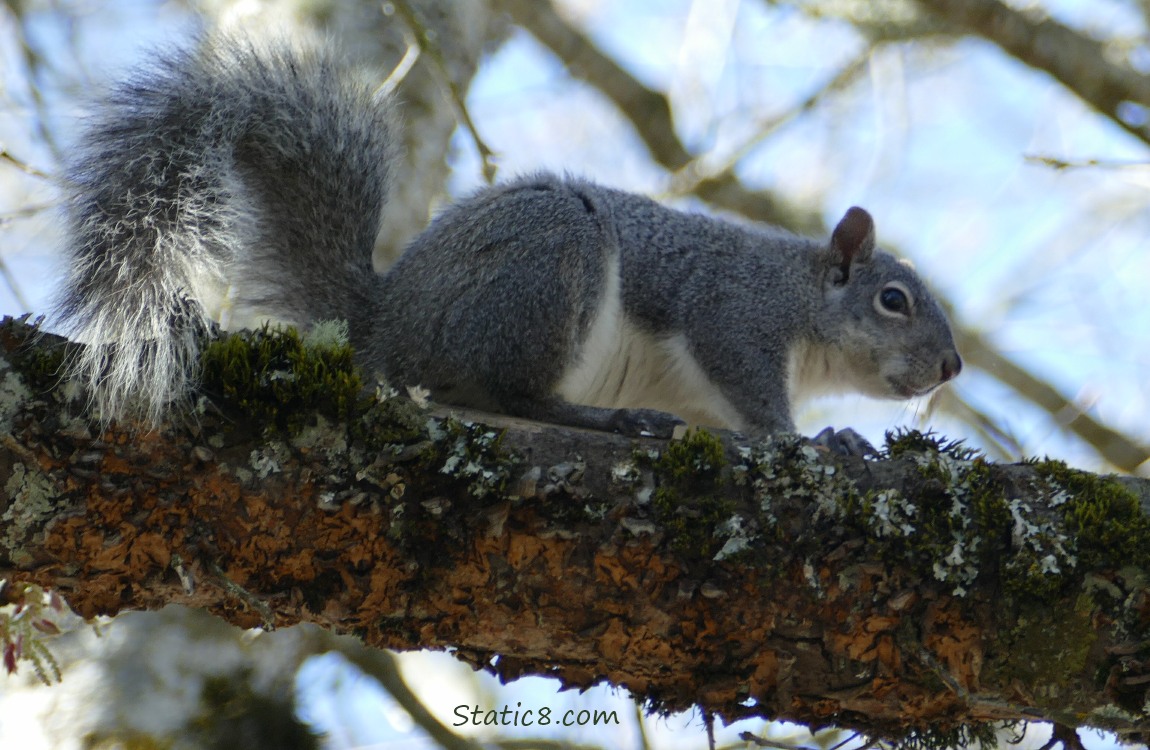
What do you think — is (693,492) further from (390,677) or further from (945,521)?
(390,677)

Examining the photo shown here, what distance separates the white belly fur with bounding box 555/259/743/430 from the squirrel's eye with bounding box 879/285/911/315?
2.57 feet

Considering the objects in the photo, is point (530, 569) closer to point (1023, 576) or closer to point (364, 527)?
point (364, 527)

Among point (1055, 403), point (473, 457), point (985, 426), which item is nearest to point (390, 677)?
point (473, 457)

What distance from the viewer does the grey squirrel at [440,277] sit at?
2262 mm

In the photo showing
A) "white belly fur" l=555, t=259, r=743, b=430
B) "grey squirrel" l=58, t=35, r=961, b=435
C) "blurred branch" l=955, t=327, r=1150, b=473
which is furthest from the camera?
"blurred branch" l=955, t=327, r=1150, b=473

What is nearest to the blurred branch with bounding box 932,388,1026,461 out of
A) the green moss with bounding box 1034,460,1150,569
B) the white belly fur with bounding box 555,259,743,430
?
the white belly fur with bounding box 555,259,743,430

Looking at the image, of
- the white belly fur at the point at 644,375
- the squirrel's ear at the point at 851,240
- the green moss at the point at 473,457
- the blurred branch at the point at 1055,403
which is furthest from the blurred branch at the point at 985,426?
the green moss at the point at 473,457

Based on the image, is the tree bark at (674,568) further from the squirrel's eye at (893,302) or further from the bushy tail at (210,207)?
the squirrel's eye at (893,302)

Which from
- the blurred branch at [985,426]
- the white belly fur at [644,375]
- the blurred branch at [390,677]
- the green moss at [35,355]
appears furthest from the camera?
the blurred branch at [985,426]

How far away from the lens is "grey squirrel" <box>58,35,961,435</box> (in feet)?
7.42

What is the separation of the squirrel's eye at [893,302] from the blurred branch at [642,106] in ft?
5.06

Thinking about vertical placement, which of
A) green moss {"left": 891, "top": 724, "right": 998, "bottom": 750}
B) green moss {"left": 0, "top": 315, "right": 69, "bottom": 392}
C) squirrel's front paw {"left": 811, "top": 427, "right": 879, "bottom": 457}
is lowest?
green moss {"left": 891, "top": 724, "right": 998, "bottom": 750}

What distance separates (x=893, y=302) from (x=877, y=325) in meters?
0.12

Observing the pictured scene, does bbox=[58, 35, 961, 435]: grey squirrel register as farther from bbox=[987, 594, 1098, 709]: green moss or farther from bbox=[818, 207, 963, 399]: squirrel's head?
bbox=[987, 594, 1098, 709]: green moss
